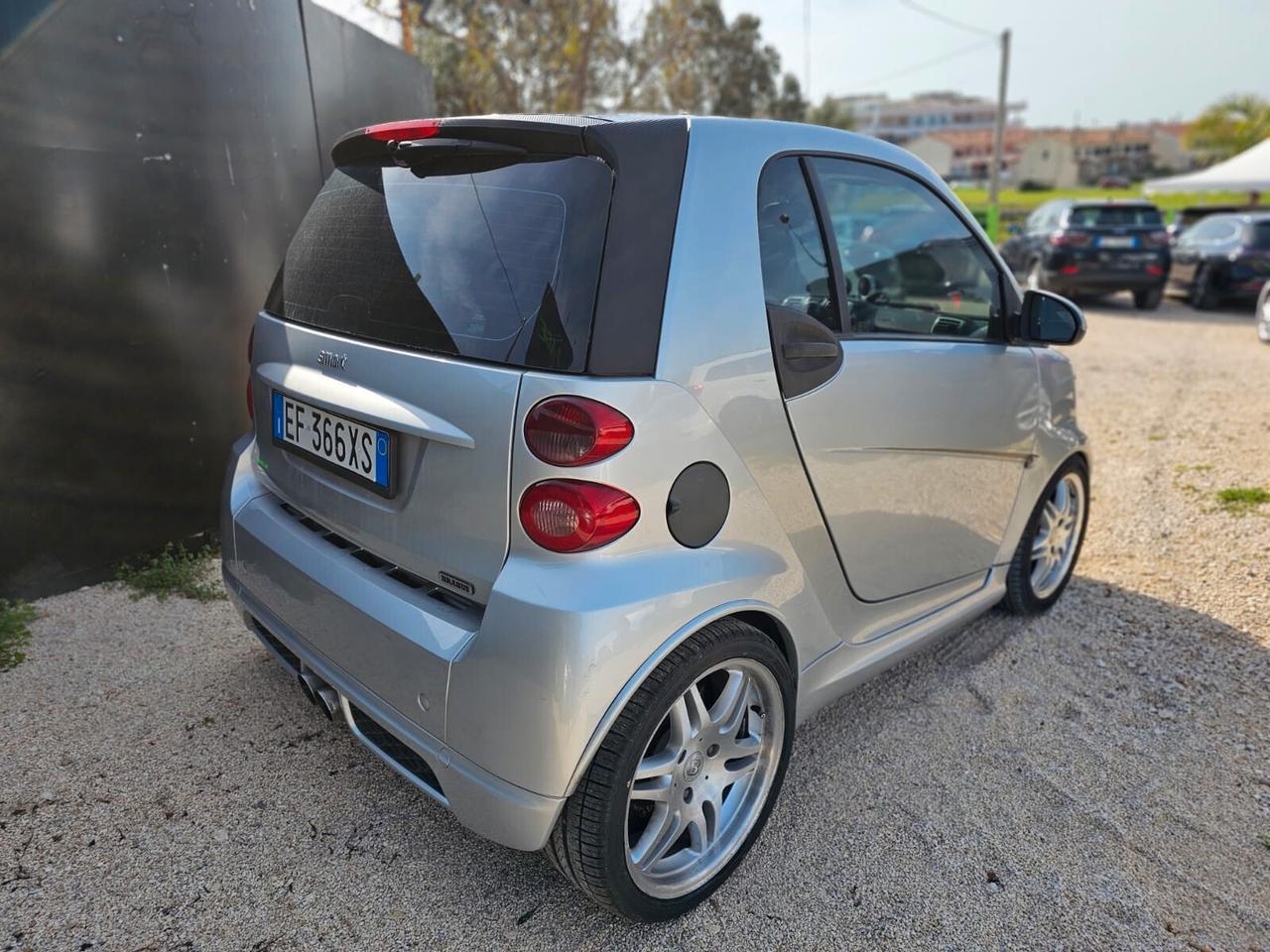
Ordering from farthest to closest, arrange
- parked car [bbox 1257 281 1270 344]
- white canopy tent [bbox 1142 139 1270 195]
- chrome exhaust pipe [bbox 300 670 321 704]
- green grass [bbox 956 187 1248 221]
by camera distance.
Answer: green grass [bbox 956 187 1248 221] → white canopy tent [bbox 1142 139 1270 195] → parked car [bbox 1257 281 1270 344] → chrome exhaust pipe [bbox 300 670 321 704]

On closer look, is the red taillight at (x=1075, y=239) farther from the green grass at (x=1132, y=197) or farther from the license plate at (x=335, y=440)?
the green grass at (x=1132, y=197)

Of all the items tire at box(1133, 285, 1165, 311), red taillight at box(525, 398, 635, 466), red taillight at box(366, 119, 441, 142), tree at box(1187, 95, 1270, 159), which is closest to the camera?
red taillight at box(525, 398, 635, 466)

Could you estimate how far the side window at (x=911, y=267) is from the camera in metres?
2.59

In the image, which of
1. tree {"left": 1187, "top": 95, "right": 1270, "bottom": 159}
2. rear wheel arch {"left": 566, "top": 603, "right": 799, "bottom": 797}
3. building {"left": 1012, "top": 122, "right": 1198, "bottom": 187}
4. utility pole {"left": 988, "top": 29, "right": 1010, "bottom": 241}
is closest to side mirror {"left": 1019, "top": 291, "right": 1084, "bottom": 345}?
rear wheel arch {"left": 566, "top": 603, "right": 799, "bottom": 797}

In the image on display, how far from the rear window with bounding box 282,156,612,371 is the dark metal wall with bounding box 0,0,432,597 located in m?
1.77

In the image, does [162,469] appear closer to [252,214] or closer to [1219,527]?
[252,214]

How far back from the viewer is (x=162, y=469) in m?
3.79

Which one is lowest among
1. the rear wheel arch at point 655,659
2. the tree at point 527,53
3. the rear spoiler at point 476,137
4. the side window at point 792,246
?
the rear wheel arch at point 655,659

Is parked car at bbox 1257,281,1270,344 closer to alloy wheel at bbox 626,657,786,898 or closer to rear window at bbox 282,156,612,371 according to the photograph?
alloy wheel at bbox 626,657,786,898

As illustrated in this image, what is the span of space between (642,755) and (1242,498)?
4555 mm

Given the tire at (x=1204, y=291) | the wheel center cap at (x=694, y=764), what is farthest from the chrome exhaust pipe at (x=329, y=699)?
the tire at (x=1204, y=291)

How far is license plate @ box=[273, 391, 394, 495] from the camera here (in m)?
1.97

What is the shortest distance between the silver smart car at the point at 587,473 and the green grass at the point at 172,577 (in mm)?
1210

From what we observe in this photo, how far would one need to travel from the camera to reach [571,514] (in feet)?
5.62
